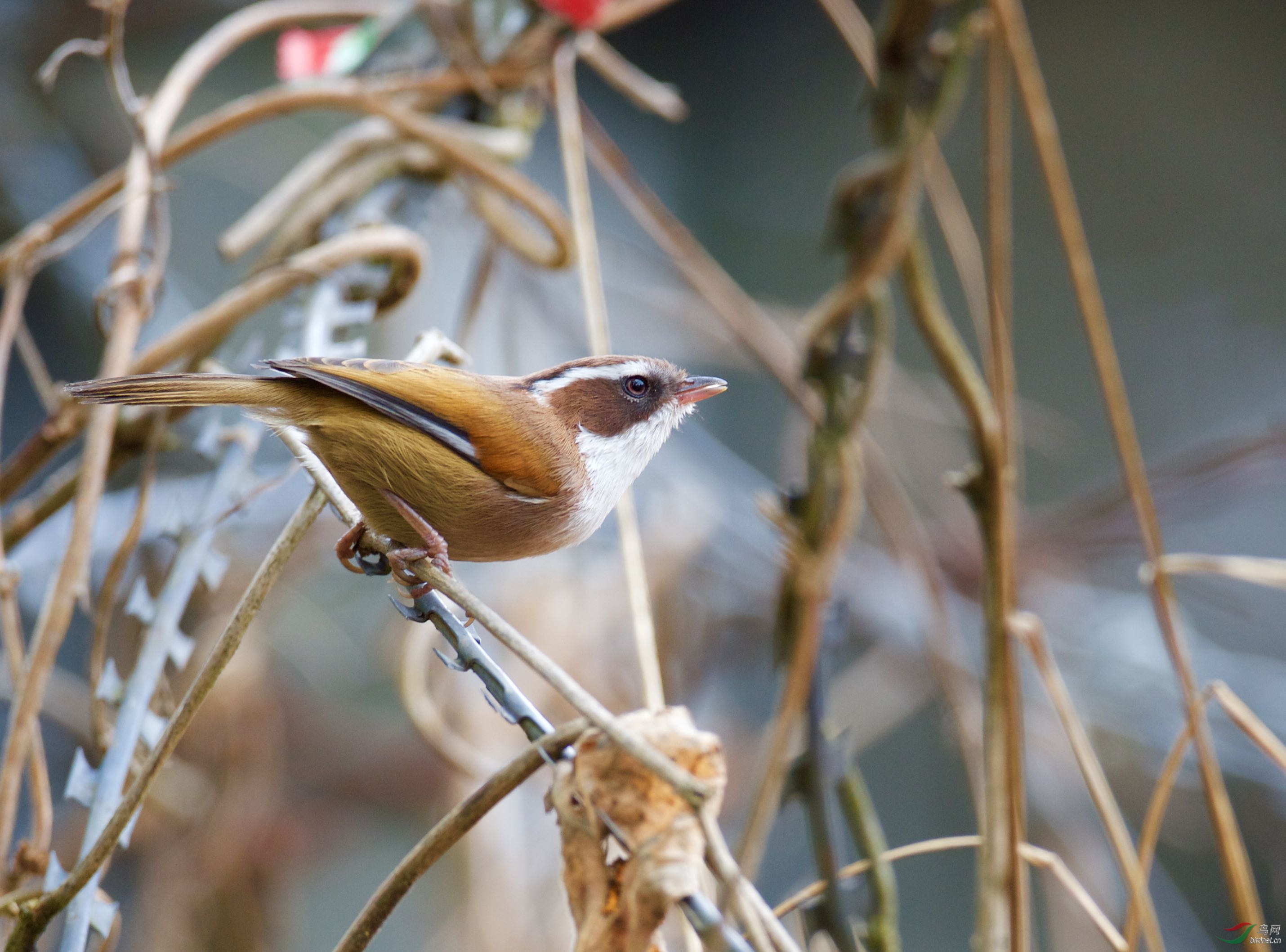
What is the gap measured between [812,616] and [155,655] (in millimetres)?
965

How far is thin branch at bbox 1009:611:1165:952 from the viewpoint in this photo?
1141mm

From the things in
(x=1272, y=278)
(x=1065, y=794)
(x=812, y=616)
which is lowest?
(x=1065, y=794)

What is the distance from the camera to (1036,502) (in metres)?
4.96

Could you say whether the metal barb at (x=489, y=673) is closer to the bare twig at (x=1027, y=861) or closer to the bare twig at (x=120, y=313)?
the bare twig at (x=1027, y=861)

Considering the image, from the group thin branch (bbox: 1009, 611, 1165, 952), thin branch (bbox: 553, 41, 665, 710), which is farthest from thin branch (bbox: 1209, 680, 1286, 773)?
thin branch (bbox: 553, 41, 665, 710)

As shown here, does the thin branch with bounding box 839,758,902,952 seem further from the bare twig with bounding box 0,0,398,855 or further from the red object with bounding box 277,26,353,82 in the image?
the red object with bounding box 277,26,353,82

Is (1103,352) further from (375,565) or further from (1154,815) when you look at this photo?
(375,565)

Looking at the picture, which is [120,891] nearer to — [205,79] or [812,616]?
[812,616]

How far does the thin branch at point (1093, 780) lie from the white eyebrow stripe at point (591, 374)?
1.99 feet

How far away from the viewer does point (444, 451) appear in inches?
51.0

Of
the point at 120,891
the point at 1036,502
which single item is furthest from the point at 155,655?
the point at 1036,502

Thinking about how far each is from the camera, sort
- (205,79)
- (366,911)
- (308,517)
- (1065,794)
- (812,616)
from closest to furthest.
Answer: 1. (366,911)
2. (308,517)
3. (812,616)
4. (1065,794)
5. (205,79)

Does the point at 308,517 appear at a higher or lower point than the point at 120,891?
lower

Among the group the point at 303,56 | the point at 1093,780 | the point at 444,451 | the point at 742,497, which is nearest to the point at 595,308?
the point at 444,451
